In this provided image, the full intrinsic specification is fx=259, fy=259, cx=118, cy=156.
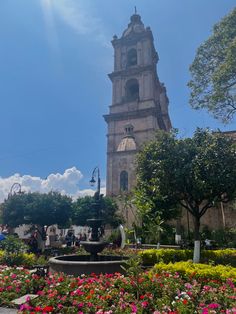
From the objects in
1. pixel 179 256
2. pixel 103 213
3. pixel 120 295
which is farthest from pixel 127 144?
pixel 120 295

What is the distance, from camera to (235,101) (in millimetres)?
14602

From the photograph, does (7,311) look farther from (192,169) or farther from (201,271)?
(192,169)

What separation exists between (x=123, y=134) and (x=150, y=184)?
84.1 feet

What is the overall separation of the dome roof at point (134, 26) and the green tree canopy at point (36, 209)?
1317 inches

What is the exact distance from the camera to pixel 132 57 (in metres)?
44.8

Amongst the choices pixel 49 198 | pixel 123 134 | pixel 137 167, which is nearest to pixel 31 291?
pixel 137 167

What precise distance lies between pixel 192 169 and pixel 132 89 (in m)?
33.5

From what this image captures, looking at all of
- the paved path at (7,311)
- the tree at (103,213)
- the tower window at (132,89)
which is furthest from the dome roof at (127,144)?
the paved path at (7,311)

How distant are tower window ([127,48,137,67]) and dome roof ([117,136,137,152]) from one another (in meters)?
14.4

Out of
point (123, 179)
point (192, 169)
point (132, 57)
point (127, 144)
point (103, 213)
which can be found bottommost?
point (103, 213)

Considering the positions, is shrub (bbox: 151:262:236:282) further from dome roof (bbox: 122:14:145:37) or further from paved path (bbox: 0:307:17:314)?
dome roof (bbox: 122:14:145:37)

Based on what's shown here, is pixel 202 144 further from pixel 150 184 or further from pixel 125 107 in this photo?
pixel 125 107

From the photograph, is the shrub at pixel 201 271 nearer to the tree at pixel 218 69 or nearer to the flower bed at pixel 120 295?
the flower bed at pixel 120 295

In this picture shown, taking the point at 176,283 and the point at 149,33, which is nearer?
the point at 176,283
